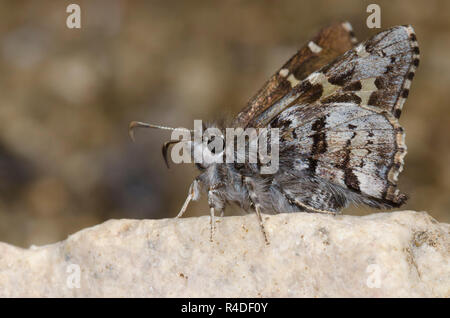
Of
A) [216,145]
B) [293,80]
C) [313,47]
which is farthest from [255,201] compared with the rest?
[313,47]

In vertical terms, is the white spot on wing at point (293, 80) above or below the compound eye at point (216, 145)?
above

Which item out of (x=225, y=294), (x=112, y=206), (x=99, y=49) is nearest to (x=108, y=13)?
(x=99, y=49)

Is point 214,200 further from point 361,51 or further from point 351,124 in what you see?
point 361,51

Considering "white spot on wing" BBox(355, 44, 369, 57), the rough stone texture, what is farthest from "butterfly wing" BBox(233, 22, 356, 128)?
the rough stone texture

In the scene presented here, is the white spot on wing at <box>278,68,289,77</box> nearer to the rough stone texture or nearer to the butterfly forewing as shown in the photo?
the butterfly forewing

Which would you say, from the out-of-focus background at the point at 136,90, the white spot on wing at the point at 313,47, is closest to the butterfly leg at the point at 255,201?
the white spot on wing at the point at 313,47

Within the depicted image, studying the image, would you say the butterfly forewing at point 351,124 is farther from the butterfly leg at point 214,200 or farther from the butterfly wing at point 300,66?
the butterfly leg at point 214,200
